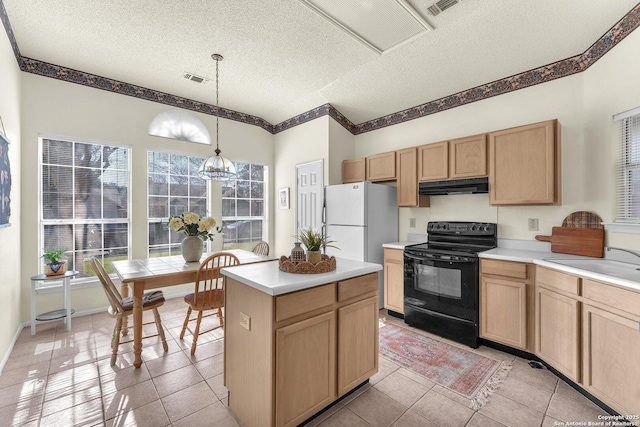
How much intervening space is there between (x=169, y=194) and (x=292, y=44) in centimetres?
282

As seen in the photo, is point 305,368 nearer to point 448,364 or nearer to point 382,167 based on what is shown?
point 448,364

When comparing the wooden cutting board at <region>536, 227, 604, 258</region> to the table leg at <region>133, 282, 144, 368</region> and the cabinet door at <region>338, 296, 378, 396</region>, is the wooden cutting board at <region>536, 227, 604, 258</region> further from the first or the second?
the table leg at <region>133, 282, 144, 368</region>

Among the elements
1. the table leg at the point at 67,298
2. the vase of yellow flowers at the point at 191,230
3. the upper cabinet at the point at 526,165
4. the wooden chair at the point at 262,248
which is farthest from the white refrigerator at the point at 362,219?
the table leg at the point at 67,298

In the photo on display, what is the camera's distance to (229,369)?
191 cm

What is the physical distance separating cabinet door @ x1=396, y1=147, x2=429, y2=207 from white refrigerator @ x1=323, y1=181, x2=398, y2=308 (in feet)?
0.83

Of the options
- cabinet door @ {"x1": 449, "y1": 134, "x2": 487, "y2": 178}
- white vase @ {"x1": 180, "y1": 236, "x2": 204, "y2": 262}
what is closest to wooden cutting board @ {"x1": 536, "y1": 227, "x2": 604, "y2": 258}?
cabinet door @ {"x1": 449, "y1": 134, "x2": 487, "y2": 178}

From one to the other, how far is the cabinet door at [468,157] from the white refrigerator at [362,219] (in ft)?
3.17

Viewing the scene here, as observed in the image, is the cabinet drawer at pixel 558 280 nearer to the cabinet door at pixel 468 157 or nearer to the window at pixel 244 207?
the cabinet door at pixel 468 157

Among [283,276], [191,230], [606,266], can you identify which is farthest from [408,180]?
[191,230]

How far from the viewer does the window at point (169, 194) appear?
13.7ft

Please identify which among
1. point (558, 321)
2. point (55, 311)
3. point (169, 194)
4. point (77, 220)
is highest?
point (169, 194)

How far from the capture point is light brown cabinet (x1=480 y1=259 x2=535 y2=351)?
2.55 metres

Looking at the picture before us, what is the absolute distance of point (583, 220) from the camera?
106 inches

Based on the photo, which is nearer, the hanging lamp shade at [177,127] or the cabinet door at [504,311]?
the cabinet door at [504,311]
